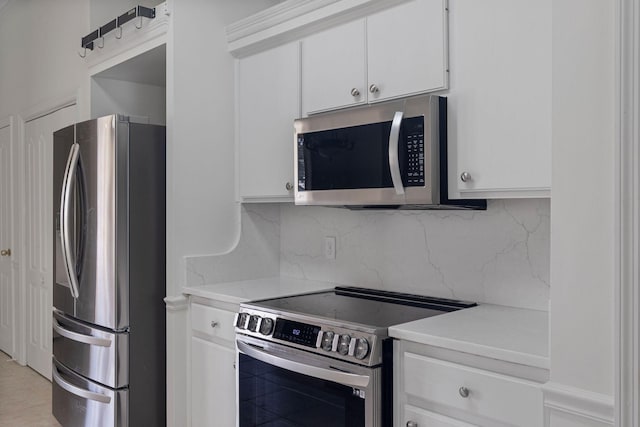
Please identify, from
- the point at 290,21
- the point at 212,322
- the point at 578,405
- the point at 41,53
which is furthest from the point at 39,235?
the point at 578,405

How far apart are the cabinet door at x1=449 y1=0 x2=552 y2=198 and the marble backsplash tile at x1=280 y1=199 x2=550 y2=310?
30 cm

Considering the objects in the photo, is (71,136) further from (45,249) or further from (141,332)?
(45,249)

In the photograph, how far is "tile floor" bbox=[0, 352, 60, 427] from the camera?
3436mm

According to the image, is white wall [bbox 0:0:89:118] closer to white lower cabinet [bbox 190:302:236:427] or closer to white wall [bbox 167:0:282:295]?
white wall [bbox 167:0:282:295]

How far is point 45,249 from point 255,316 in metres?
2.67

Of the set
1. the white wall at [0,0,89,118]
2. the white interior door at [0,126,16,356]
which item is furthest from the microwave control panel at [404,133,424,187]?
the white interior door at [0,126,16,356]

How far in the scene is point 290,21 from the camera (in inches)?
98.9

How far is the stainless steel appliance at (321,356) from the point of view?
1.78 meters

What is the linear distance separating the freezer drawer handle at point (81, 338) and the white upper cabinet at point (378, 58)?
4.82ft

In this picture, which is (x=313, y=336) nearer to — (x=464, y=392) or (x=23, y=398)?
(x=464, y=392)

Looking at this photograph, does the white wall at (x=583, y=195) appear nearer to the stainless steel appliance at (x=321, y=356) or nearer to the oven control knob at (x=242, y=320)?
the stainless steel appliance at (x=321, y=356)

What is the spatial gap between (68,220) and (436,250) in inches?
74.4

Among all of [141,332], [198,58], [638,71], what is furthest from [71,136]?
[638,71]

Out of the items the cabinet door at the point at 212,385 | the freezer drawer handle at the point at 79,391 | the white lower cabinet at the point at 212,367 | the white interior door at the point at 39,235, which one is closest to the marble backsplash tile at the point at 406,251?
the white lower cabinet at the point at 212,367
